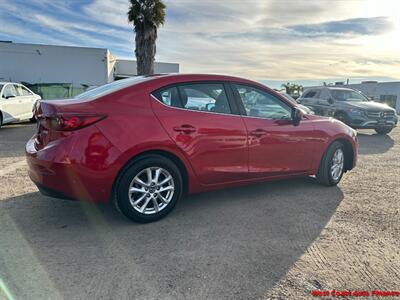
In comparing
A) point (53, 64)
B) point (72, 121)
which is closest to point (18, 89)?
point (72, 121)

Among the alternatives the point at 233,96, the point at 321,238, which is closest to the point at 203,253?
the point at 321,238

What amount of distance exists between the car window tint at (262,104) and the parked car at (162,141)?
0.04 feet

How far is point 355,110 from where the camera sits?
1109 centimetres

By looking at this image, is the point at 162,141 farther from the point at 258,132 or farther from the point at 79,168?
the point at 258,132

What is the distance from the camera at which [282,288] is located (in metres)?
2.55

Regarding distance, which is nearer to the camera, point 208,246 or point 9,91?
point 208,246

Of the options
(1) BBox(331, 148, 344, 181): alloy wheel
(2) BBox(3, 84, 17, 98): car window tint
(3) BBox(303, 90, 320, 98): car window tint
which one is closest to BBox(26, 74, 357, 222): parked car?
(1) BBox(331, 148, 344, 181): alloy wheel

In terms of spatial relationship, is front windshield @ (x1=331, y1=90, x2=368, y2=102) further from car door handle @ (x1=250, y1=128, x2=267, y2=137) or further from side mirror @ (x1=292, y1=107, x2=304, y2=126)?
car door handle @ (x1=250, y1=128, x2=267, y2=137)

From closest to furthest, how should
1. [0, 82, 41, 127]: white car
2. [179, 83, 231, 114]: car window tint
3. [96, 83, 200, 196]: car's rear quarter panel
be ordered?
[96, 83, 200, 196]: car's rear quarter panel < [179, 83, 231, 114]: car window tint < [0, 82, 41, 127]: white car

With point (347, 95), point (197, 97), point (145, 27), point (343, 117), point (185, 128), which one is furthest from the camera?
point (145, 27)

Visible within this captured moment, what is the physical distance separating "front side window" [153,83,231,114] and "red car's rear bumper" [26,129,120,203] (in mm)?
872

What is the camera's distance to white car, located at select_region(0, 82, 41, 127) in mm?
10211

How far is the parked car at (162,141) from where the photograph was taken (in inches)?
128

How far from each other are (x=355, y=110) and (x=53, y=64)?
74.1ft
